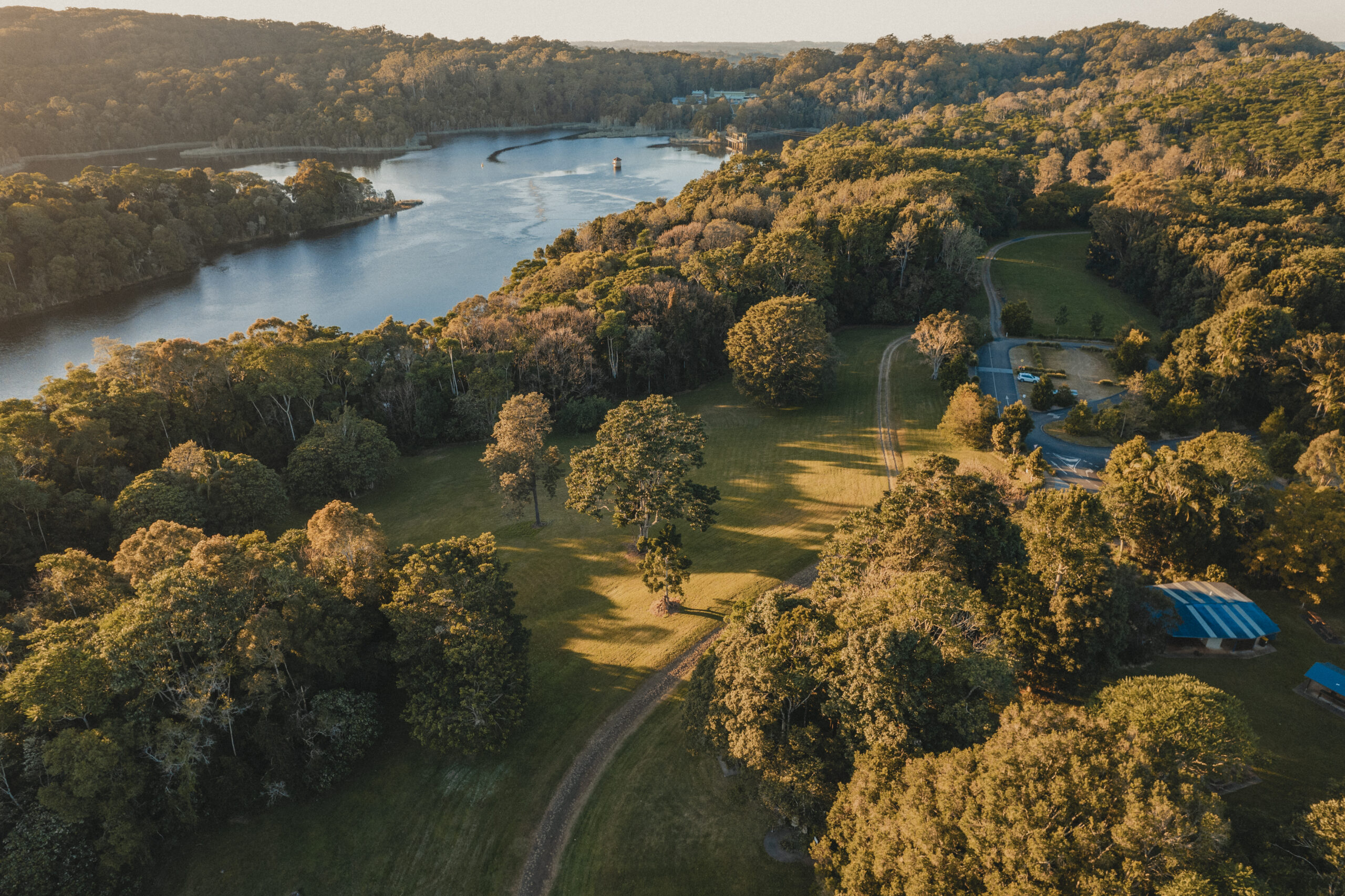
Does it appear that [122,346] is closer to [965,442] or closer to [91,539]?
[91,539]

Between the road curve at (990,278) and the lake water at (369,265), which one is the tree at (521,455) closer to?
the lake water at (369,265)

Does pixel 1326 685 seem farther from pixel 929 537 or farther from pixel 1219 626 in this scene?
pixel 929 537

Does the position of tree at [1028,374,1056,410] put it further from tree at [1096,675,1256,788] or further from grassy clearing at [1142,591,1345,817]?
tree at [1096,675,1256,788]

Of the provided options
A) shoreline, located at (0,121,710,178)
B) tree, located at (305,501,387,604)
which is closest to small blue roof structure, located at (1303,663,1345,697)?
tree, located at (305,501,387,604)

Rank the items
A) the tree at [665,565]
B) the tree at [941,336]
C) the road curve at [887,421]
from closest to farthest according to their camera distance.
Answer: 1. the tree at [665,565]
2. the road curve at [887,421]
3. the tree at [941,336]

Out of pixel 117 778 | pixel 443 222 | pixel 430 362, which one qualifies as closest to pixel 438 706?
pixel 117 778

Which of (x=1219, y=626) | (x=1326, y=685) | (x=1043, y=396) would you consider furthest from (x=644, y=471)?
(x=1043, y=396)

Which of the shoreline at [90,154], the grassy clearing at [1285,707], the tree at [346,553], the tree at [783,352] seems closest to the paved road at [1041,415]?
the grassy clearing at [1285,707]
